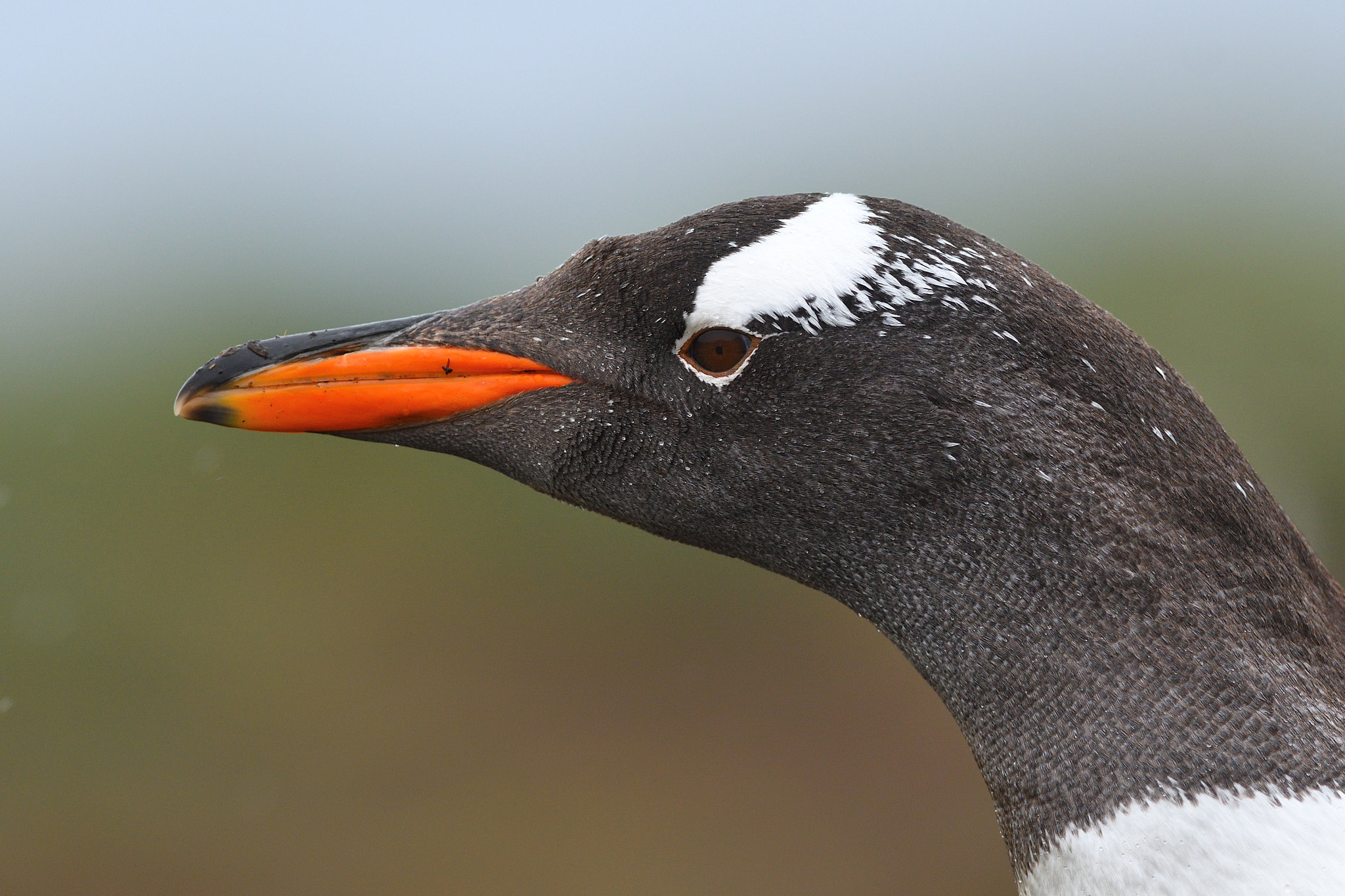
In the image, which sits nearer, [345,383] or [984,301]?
[984,301]

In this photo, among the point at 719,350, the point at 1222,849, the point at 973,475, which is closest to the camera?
the point at 1222,849

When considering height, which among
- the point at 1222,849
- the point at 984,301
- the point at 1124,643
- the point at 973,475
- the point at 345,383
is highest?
the point at 984,301

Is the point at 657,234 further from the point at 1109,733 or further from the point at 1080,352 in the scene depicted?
the point at 1109,733

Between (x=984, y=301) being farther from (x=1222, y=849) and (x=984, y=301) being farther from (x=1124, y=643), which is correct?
(x=1222, y=849)

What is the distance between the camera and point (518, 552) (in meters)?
5.69

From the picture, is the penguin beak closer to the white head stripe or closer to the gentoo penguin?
the gentoo penguin

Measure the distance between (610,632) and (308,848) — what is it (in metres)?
1.70

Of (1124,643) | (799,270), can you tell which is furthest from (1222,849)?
(799,270)

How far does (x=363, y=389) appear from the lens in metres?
1.83

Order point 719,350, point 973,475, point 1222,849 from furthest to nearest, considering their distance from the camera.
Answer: point 719,350 < point 973,475 < point 1222,849

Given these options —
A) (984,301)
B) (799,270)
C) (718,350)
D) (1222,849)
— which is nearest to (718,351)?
(718,350)

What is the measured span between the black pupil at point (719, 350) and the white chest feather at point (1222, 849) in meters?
0.85

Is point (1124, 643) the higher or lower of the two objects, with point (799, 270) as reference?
lower

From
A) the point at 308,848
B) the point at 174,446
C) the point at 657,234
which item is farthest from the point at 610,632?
the point at 657,234
